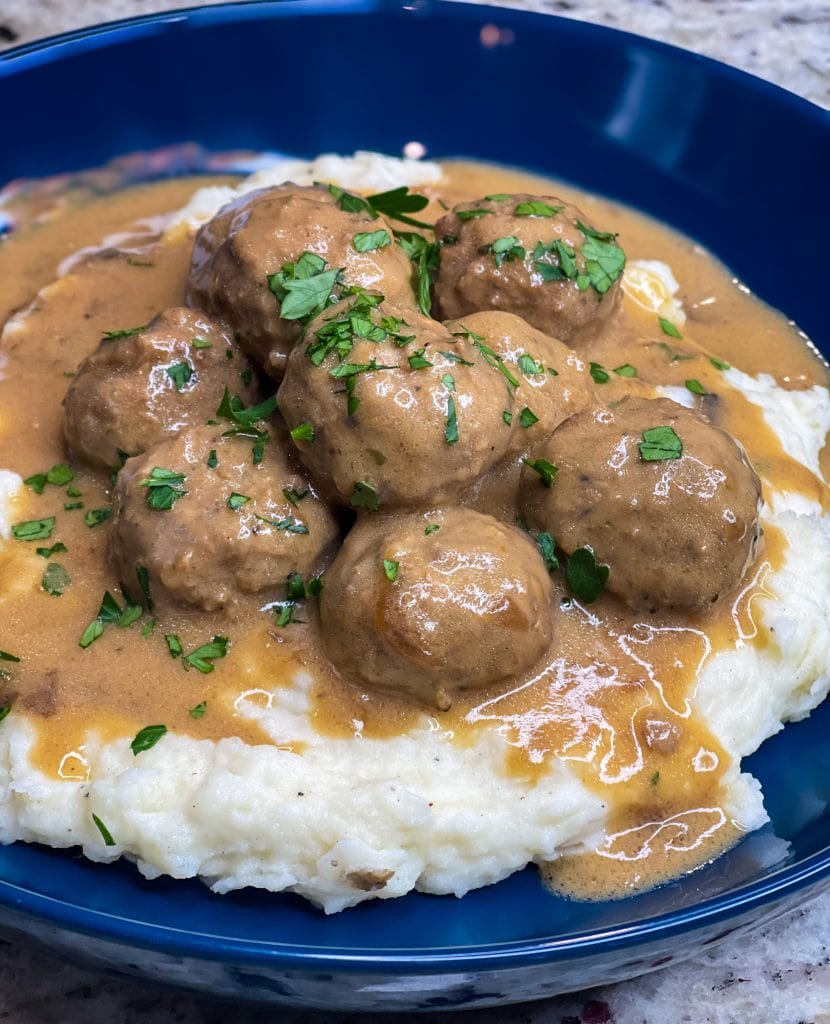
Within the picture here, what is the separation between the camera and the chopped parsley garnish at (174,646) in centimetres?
409

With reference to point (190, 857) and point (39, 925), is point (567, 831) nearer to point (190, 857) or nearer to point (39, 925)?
point (190, 857)

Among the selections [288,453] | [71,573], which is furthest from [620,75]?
[71,573]

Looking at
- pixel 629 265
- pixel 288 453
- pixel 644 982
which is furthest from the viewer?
pixel 629 265

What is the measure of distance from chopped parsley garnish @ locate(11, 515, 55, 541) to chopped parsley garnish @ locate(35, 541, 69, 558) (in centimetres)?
7

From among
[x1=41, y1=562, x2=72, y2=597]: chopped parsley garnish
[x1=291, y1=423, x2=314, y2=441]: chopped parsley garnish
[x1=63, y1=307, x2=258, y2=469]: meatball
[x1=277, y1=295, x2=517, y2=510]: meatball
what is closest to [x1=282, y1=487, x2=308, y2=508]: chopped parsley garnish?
[x1=277, y1=295, x2=517, y2=510]: meatball

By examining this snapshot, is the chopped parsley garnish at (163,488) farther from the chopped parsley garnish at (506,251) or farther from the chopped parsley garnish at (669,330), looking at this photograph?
the chopped parsley garnish at (669,330)

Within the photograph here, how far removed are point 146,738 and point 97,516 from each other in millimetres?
1132

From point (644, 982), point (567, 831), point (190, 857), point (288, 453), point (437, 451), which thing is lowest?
point (644, 982)

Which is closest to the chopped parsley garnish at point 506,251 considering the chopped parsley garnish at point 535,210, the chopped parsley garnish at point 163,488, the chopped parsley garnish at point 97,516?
the chopped parsley garnish at point 535,210

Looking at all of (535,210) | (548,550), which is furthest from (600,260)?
(548,550)

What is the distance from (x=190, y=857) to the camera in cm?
373

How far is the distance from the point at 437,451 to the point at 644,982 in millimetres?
2174

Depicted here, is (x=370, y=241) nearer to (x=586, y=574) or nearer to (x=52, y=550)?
(x=586, y=574)

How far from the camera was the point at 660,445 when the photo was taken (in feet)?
13.6
